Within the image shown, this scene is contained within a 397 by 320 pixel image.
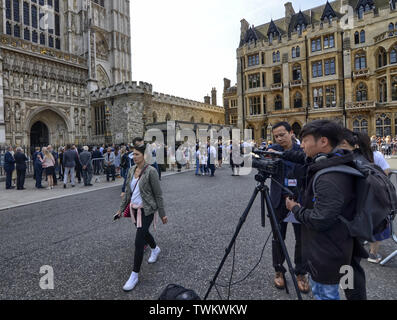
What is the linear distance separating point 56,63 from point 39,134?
25.4 feet

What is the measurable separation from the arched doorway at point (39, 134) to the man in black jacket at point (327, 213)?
3011cm

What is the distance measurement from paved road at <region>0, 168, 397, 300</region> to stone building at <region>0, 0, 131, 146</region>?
Result: 19806 mm

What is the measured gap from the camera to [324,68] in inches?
1123

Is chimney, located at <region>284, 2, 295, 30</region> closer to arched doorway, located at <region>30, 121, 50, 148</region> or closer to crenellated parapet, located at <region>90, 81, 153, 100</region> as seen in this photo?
crenellated parapet, located at <region>90, 81, 153, 100</region>

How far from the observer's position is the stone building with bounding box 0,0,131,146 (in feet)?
73.4

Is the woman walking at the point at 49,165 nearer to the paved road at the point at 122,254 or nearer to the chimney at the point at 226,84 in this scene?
the paved road at the point at 122,254

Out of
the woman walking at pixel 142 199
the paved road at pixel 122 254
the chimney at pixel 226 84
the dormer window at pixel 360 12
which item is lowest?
the paved road at pixel 122 254

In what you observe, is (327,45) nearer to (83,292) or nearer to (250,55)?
(250,55)

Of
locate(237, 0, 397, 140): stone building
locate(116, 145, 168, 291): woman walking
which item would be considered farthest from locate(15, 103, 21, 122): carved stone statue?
locate(116, 145, 168, 291): woman walking

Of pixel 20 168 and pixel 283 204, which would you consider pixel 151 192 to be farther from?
pixel 20 168

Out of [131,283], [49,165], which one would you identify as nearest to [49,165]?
[49,165]

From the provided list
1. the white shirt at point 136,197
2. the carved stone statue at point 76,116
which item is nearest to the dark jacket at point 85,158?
the white shirt at point 136,197

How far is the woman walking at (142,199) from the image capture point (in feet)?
10.2

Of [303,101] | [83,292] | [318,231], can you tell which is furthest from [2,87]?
[303,101]
